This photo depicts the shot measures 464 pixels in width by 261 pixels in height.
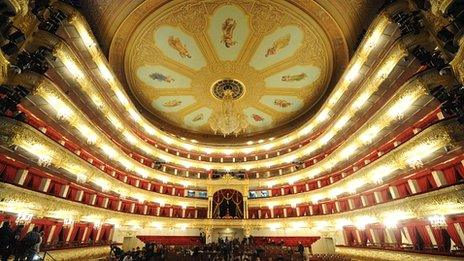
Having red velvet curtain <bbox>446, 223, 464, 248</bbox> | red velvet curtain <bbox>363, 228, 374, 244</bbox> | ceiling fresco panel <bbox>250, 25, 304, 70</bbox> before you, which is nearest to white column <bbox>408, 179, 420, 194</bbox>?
red velvet curtain <bbox>446, 223, 464, 248</bbox>

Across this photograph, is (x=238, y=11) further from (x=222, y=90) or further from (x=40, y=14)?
(x=40, y=14)

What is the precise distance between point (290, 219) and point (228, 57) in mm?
18651

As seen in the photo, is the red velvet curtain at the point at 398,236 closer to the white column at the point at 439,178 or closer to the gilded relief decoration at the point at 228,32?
the white column at the point at 439,178

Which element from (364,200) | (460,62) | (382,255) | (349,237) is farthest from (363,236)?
(460,62)

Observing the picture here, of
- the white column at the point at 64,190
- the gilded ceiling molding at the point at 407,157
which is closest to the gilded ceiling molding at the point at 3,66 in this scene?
the white column at the point at 64,190

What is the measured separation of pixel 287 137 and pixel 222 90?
1127 centimetres

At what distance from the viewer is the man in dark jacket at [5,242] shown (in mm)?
8156

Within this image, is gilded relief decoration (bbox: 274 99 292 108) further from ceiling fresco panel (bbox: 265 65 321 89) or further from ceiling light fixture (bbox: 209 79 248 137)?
ceiling light fixture (bbox: 209 79 248 137)

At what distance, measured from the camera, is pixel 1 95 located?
9.13 metres

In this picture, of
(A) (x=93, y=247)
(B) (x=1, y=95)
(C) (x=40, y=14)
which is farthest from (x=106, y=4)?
(A) (x=93, y=247)

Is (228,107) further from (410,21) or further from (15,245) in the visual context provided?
(15,245)

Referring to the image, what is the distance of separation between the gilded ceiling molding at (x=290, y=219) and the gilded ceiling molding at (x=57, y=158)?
76.1 inches

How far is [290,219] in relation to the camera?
24.8 metres

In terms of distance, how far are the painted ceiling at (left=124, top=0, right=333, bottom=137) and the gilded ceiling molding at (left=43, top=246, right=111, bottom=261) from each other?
14523 millimetres
